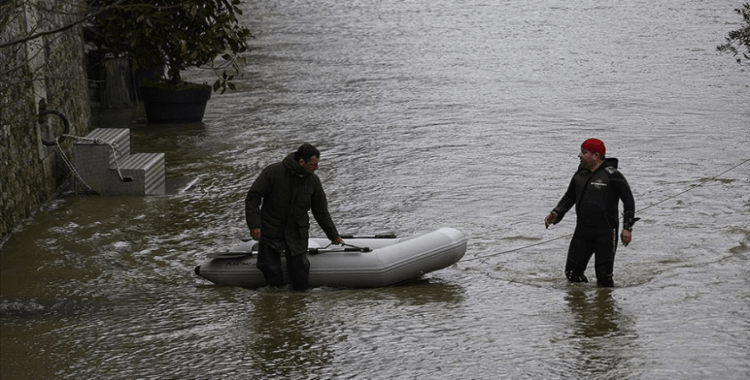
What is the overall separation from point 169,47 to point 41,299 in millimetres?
9456

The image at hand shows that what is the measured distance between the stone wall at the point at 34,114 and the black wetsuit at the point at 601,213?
5.87m

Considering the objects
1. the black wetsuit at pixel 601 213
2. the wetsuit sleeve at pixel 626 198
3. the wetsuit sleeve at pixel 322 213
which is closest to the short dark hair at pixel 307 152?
the wetsuit sleeve at pixel 322 213

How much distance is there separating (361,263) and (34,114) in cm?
600

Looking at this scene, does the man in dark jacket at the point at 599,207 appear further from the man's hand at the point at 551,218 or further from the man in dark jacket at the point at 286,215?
the man in dark jacket at the point at 286,215

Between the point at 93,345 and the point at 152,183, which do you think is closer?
the point at 93,345

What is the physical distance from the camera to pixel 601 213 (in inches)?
404

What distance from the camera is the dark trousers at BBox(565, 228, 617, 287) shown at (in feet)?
33.8

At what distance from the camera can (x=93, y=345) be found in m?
8.87

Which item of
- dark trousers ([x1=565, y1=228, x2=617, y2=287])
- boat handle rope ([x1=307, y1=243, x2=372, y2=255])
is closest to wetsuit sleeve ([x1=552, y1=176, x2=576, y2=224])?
dark trousers ([x1=565, y1=228, x2=617, y2=287])

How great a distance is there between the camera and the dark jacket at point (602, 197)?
1021 centimetres

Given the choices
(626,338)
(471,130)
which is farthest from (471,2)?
(626,338)

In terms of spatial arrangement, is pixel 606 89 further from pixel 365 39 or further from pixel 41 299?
pixel 41 299

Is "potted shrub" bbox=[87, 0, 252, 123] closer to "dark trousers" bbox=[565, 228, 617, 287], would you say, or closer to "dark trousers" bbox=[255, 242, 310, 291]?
"dark trousers" bbox=[255, 242, 310, 291]

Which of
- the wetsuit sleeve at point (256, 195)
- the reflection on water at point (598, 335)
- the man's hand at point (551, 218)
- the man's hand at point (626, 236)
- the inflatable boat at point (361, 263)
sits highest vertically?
the wetsuit sleeve at point (256, 195)
